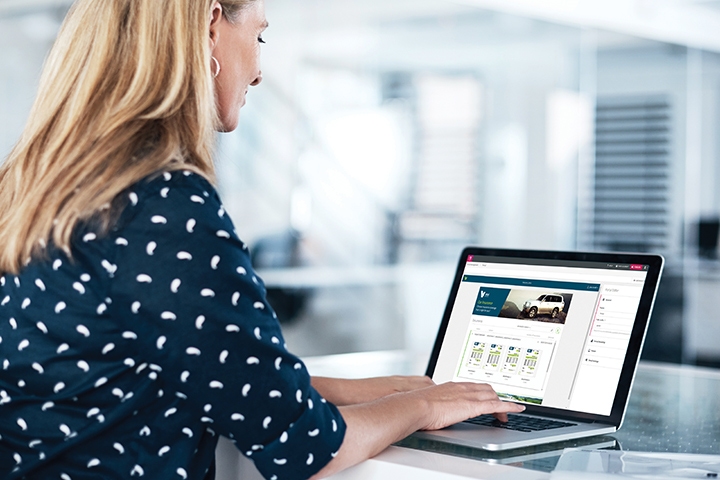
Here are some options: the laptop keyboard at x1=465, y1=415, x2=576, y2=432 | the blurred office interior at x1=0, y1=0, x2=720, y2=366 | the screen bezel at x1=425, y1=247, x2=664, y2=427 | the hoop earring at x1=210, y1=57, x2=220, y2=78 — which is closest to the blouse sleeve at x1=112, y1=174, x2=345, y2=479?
the hoop earring at x1=210, y1=57, x2=220, y2=78

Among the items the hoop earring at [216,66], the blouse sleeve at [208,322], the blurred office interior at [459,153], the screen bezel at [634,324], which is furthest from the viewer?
the blurred office interior at [459,153]

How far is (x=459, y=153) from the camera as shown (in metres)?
5.60

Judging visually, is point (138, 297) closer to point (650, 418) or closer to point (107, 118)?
point (107, 118)

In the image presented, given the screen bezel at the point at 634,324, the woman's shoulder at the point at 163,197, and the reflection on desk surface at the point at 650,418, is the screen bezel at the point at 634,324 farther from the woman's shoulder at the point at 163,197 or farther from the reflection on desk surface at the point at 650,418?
the woman's shoulder at the point at 163,197

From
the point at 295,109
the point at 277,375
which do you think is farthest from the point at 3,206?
the point at 295,109

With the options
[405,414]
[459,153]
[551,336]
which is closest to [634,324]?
[551,336]

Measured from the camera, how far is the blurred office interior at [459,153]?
454 cm

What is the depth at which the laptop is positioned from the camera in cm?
121

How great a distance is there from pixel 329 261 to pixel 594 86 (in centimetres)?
211

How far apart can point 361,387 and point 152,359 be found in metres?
0.50

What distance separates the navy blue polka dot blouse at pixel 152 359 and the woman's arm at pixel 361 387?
0.33 meters

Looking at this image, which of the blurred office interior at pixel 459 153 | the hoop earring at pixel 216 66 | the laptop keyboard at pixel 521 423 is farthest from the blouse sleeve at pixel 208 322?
the blurred office interior at pixel 459 153

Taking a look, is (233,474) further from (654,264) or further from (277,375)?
(654,264)

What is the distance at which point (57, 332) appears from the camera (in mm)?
904
